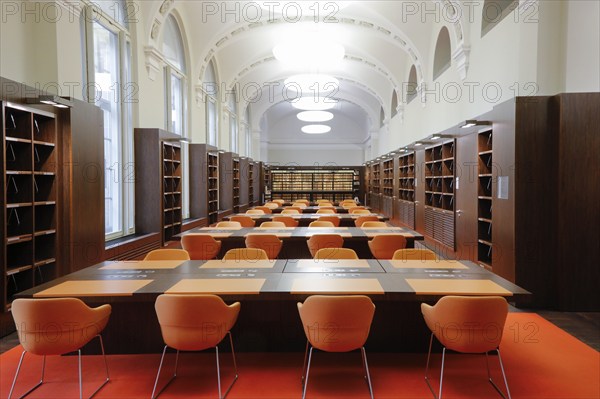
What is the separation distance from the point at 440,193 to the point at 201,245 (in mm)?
5471

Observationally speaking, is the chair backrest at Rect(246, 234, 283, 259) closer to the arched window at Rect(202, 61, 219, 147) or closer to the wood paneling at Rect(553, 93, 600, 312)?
the wood paneling at Rect(553, 93, 600, 312)

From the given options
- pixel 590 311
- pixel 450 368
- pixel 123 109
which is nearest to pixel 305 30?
pixel 123 109

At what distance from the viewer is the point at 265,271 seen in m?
3.94

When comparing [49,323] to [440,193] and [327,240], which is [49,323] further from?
[440,193]

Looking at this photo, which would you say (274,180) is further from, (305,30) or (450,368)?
(450,368)

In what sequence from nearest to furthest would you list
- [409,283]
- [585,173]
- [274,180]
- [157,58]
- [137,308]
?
1. [409,283]
2. [137,308]
3. [585,173]
4. [157,58]
5. [274,180]

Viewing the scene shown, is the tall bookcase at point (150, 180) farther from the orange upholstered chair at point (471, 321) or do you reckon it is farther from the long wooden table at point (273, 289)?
the orange upholstered chair at point (471, 321)

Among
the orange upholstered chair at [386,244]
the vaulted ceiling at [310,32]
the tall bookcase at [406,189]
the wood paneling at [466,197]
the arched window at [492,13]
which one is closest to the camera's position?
the orange upholstered chair at [386,244]

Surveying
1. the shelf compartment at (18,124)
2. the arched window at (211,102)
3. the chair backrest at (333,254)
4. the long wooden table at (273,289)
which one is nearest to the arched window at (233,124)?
the arched window at (211,102)

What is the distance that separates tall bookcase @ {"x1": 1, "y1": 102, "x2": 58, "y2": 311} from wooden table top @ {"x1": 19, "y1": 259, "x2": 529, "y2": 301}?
3.15 ft

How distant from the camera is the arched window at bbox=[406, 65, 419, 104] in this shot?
14.1 meters

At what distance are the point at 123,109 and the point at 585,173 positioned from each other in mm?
7069

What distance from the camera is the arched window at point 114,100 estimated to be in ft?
23.5

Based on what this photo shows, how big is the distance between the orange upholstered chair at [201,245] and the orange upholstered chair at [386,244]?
2134 mm
